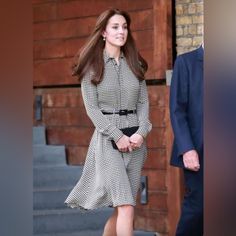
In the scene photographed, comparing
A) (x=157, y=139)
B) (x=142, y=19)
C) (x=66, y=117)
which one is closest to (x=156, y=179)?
(x=157, y=139)

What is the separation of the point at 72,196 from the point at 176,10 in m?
2.31

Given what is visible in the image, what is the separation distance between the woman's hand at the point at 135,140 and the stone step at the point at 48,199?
2190 mm

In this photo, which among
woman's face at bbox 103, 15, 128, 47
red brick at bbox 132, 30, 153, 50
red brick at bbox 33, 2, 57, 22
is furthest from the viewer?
red brick at bbox 33, 2, 57, 22

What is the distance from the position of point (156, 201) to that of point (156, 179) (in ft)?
0.65

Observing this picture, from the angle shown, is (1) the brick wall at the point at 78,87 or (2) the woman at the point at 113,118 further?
(1) the brick wall at the point at 78,87

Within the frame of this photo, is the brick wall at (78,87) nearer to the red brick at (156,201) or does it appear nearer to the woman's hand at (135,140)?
the red brick at (156,201)

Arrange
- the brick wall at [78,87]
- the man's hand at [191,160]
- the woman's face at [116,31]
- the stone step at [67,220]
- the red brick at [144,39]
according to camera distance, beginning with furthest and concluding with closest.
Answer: the red brick at [144,39], the brick wall at [78,87], the stone step at [67,220], the woman's face at [116,31], the man's hand at [191,160]

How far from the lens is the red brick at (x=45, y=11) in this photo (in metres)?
7.13

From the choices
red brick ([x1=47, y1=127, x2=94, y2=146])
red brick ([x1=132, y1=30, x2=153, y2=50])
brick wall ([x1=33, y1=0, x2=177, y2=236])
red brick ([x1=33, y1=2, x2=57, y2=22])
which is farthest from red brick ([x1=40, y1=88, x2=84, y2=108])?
red brick ([x1=132, y1=30, x2=153, y2=50])

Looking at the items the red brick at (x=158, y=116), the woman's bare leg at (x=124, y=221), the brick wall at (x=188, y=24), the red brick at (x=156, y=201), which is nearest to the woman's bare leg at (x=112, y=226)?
the woman's bare leg at (x=124, y=221)

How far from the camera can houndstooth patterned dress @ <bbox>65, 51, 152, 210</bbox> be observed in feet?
14.1

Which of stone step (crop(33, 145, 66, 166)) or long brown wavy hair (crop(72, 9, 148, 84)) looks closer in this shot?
long brown wavy hair (crop(72, 9, 148, 84))

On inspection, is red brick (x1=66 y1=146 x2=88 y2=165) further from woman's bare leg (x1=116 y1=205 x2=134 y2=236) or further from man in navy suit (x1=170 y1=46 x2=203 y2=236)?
man in navy suit (x1=170 y1=46 x2=203 y2=236)

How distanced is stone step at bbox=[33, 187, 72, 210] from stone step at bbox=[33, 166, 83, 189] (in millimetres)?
158
